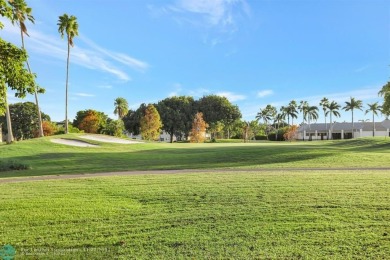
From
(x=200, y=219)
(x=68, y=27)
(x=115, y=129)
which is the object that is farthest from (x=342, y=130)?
(x=200, y=219)

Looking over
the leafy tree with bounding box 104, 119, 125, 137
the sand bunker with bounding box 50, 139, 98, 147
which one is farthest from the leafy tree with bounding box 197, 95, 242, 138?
the sand bunker with bounding box 50, 139, 98, 147

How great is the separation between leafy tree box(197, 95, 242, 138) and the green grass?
73533 millimetres

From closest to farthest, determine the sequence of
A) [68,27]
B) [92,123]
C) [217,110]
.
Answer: [68,27]
[92,123]
[217,110]

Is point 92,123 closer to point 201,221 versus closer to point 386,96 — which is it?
point 386,96

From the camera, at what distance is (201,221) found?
659 centimetres

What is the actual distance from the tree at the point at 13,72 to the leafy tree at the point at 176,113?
73.2m

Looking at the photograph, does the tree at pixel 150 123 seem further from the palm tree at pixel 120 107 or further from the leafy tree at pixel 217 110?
the palm tree at pixel 120 107

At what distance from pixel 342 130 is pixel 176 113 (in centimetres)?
5124

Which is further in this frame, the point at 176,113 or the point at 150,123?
the point at 176,113

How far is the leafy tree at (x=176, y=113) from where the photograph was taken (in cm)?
8100

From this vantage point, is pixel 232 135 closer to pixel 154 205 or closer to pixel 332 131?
pixel 332 131

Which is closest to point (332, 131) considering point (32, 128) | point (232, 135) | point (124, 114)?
point (232, 135)

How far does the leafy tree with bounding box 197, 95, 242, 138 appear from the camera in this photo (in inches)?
3290

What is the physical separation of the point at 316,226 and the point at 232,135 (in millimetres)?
91982
